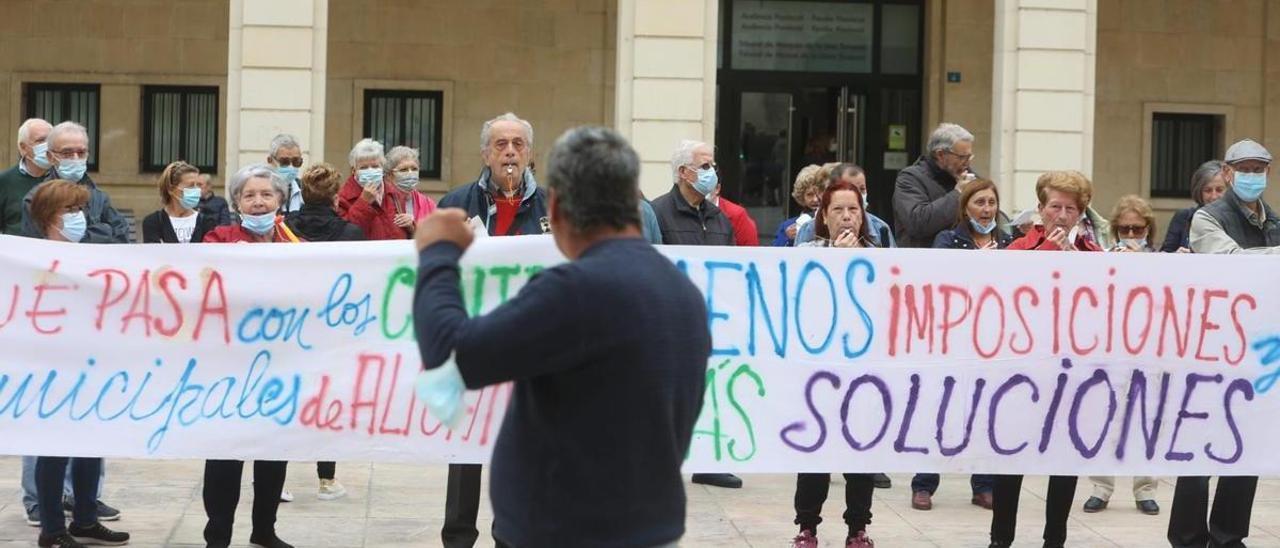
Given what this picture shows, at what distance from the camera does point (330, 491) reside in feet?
30.1

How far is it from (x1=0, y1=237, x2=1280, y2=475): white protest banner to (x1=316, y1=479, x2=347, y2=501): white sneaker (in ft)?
6.98

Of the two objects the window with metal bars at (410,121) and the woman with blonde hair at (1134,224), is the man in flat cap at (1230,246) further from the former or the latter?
the window with metal bars at (410,121)

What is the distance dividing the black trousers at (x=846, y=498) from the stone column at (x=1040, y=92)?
8.66m

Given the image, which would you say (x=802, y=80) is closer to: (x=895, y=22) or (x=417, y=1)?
(x=895, y=22)

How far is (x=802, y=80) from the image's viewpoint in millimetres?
19828

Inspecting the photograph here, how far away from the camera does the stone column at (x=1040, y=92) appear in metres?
16.0

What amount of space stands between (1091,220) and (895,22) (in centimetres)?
1172

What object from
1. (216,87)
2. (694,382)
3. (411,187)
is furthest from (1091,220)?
(216,87)

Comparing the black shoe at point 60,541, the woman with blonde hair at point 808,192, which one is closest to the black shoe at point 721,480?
the woman with blonde hair at point 808,192

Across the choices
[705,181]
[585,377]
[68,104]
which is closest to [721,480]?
[705,181]

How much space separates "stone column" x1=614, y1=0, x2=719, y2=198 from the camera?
51.4ft

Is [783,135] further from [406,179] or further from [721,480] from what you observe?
[406,179]

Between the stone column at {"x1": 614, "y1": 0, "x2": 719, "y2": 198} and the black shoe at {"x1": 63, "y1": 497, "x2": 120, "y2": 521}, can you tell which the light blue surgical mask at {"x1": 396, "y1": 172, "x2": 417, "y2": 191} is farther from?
the stone column at {"x1": 614, "y1": 0, "x2": 719, "y2": 198}

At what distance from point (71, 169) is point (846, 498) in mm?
4061
